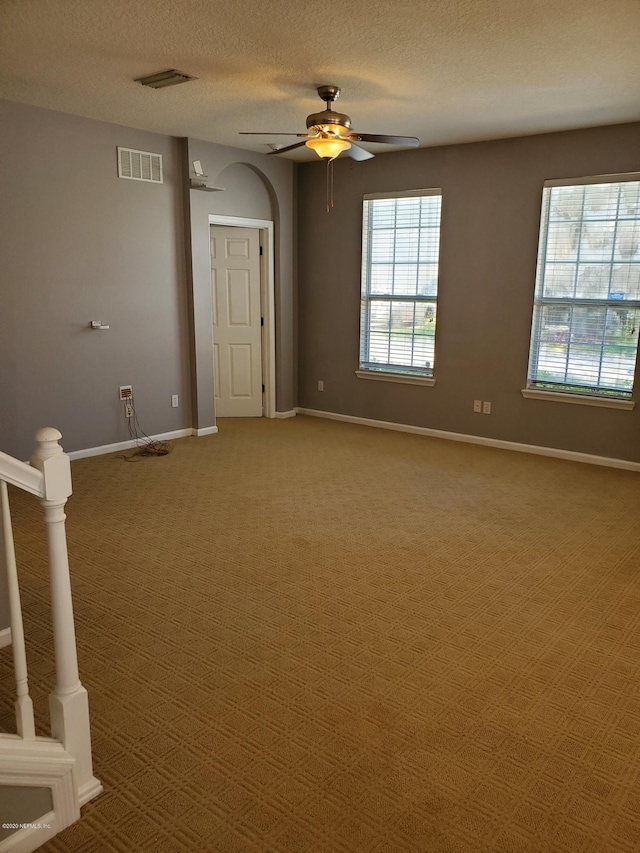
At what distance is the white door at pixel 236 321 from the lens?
6918 mm

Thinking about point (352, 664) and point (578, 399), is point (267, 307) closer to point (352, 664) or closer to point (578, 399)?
point (578, 399)

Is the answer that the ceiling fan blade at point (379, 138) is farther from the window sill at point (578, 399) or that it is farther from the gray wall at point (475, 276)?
the window sill at point (578, 399)

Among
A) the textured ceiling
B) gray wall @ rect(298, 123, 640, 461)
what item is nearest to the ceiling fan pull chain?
gray wall @ rect(298, 123, 640, 461)

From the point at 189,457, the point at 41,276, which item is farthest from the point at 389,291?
the point at 41,276

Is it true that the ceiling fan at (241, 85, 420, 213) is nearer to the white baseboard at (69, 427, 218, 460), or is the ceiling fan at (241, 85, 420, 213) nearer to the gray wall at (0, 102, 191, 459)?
the gray wall at (0, 102, 191, 459)

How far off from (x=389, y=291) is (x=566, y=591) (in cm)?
409

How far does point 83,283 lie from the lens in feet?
17.8

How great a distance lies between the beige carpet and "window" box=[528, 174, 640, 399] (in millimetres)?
1199

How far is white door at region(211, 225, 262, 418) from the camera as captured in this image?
692 cm

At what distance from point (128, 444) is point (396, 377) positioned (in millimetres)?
2797

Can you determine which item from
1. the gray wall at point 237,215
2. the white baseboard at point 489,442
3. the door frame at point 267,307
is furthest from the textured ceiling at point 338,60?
the white baseboard at point 489,442

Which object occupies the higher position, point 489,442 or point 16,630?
point 16,630

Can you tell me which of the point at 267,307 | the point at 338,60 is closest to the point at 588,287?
the point at 338,60

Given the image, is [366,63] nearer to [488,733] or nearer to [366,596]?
[366,596]
